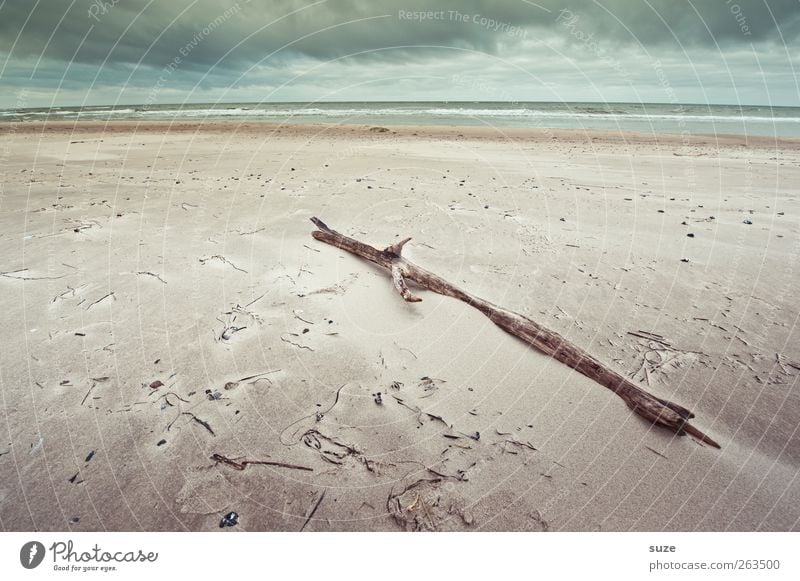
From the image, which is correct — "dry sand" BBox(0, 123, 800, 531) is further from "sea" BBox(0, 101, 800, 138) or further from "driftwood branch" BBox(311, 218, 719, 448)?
"sea" BBox(0, 101, 800, 138)

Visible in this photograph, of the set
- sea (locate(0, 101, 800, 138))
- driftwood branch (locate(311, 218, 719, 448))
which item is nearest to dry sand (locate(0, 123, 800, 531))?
driftwood branch (locate(311, 218, 719, 448))

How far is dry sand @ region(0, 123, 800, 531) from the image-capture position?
2430 millimetres

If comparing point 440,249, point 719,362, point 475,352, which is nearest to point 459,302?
point 475,352

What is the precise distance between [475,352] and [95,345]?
142 inches

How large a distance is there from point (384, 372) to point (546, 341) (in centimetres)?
157
